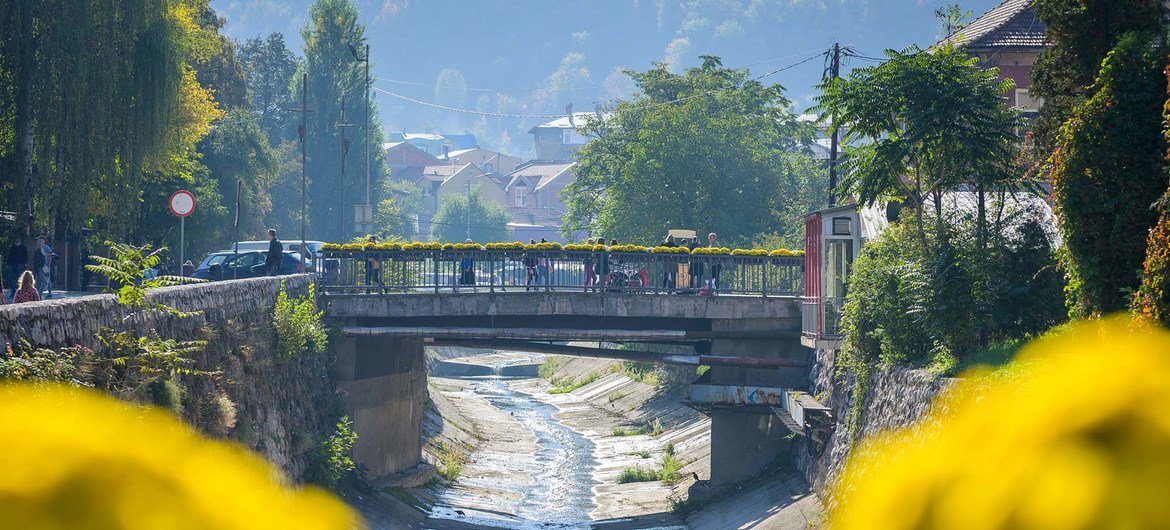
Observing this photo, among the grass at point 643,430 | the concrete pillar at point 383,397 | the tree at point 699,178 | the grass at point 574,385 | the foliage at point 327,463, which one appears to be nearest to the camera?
the foliage at point 327,463

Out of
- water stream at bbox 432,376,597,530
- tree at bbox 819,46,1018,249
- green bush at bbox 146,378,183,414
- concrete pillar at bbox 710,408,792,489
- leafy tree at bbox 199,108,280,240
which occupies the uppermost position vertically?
leafy tree at bbox 199,108,280,240

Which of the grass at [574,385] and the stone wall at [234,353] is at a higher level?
the stone wall at [234,353]

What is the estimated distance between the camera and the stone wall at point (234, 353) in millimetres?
14156

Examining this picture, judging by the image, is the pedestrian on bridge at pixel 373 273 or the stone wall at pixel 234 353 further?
the pedestrian on bridge at pixel 373 273

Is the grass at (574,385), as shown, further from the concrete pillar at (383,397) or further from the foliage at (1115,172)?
the foliage at (1115,172)

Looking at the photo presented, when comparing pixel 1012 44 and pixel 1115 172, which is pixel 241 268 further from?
pixel 1115 172

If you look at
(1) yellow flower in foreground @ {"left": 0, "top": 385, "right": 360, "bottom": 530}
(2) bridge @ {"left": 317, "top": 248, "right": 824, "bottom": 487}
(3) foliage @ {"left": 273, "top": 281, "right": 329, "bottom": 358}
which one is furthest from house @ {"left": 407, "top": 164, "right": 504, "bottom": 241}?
(1) yellow flower in foreground @ {"left": 0, "top": 385, "right": 360, "bottom": 530}

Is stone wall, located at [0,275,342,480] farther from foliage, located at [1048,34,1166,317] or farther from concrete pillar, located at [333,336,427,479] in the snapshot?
foliage, located at [1048,34,1166,317]

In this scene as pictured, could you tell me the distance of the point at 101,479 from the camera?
1666 millimetres

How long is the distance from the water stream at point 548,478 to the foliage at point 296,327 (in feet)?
21.0

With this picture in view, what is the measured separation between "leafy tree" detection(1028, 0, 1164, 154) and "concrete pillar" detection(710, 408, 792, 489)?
1765 centimetres

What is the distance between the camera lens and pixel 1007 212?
25000mm

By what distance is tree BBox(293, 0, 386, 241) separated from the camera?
349 feet

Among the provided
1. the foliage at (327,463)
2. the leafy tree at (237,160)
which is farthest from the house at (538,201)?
the foliage at (327,463)
